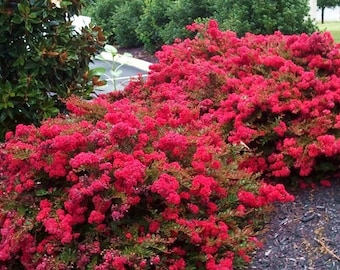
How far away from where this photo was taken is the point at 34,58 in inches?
160

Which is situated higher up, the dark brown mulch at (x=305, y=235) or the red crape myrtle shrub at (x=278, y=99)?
the red crape myrtle shrub at (x=278, y=99)

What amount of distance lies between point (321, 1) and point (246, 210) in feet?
86.2

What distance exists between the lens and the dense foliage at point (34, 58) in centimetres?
397

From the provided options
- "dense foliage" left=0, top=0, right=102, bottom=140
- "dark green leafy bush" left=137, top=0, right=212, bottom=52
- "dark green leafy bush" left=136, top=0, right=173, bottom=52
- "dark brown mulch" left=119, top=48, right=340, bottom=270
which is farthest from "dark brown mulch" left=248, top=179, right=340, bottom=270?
"dark green leafy bush" left=136, top=0, right=173, bottom=52

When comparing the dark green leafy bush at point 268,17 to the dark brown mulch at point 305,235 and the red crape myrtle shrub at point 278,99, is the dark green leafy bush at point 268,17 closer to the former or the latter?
the red crape myrtle shrub at point 278,99

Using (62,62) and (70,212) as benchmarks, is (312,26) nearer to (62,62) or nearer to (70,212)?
(62,62)

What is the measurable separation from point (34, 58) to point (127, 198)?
5.52 ft

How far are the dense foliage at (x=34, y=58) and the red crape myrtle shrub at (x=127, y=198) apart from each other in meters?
0.57

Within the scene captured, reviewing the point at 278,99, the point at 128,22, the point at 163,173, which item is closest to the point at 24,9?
the point at 163,173

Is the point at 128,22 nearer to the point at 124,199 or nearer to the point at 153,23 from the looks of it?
the point at 153,23

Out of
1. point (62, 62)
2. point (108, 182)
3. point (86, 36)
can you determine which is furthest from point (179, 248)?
point (86, 36)

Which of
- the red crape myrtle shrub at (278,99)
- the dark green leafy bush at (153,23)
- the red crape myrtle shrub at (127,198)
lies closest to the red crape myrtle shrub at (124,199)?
the red crape myrtle shrub at (127,198)

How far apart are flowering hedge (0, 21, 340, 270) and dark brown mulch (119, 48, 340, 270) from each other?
4.7 inches

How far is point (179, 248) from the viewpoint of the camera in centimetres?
298
